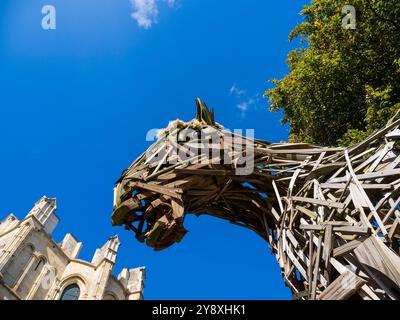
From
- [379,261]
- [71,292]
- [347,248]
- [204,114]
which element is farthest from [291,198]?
[71,292]

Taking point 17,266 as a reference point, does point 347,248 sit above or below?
below

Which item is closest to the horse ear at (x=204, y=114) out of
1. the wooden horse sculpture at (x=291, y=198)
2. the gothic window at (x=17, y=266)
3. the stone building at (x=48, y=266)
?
the wooden horse sculpture at (x=291, y=198)

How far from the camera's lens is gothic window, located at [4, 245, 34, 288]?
1262 inches

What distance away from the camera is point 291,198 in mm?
4086

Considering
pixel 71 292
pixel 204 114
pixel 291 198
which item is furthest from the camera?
pixel 71 292

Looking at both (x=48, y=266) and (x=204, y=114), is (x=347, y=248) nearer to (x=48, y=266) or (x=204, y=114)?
(x=204, y=114)

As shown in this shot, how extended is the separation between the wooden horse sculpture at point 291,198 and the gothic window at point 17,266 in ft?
118

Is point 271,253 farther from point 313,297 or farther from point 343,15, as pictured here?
point 343,15

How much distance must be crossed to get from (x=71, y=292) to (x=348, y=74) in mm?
40624

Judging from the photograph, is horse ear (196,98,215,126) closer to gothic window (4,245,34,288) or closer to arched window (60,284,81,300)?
gothic window (4,245,34,288)

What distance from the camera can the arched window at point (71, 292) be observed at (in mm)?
36812

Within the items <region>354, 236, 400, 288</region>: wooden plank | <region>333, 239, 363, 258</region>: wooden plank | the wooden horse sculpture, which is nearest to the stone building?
the wooden horse sculpture

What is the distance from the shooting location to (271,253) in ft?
16.0
